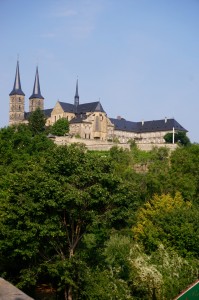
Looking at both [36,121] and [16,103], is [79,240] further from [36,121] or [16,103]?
[16,103]

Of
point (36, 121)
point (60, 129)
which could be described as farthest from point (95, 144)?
point (36, 121)

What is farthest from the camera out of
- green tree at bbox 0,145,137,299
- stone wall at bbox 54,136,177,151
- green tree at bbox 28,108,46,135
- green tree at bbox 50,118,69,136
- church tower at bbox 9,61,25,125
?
church tower at bbox 9,61,25,125

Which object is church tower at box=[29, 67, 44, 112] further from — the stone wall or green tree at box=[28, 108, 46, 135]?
the stone wall

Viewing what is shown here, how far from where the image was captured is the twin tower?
12788cm

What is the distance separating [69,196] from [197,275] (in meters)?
7.84

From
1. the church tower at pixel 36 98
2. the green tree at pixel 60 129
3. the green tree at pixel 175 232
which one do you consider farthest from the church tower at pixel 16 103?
the green tree at pixel 175 232

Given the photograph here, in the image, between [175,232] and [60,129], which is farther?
[60,129]

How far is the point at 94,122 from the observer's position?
10388 centimetres

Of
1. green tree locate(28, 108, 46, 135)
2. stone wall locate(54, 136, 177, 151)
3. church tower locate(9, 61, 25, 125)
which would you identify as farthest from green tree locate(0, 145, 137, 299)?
church tower locate(9, 61, 25, 125)

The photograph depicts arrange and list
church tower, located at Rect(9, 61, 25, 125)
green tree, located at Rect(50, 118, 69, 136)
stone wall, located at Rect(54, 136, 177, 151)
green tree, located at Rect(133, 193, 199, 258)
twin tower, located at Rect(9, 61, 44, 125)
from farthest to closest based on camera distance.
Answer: church tower, located at Rect(9, 61, 25, 125) → twin tower, located at Rect(9, 61, 44, 125) → green tree, located at Rect(50, 118, 69, 136) → stone wall, located at Rect(54, 136, 177, 151) → green tree, located at Rect(133, 193, 199, 258)

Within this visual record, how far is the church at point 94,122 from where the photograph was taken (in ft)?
340

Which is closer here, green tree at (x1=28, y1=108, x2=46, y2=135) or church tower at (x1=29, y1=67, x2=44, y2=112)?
green tree at (x1=28, y1=108, x2=46, y2=135)

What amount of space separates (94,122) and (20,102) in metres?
36.0

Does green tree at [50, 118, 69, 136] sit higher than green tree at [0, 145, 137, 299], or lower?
higher
